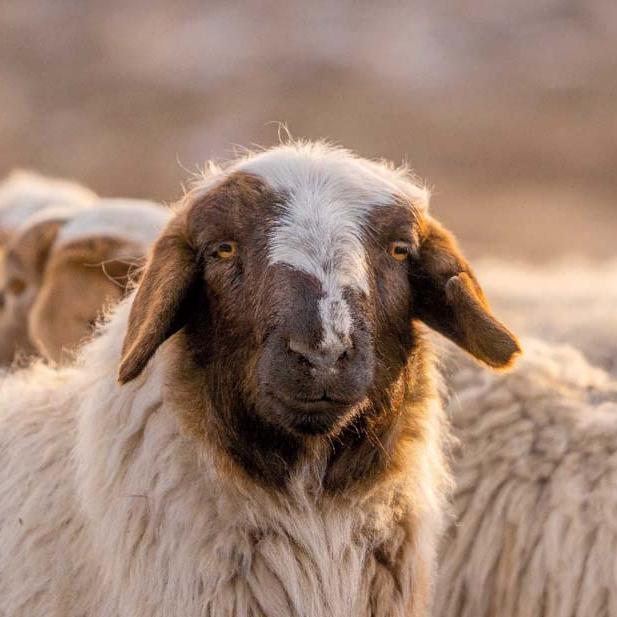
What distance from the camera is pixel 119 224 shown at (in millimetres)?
5043

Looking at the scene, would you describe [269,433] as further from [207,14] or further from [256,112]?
[207,14]

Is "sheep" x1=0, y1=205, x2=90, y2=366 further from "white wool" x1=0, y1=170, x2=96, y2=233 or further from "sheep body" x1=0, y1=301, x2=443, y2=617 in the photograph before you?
"sheep body" x1=0, y1=301, x2=443, y2=617

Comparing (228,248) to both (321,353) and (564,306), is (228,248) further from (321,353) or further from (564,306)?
(564,306)

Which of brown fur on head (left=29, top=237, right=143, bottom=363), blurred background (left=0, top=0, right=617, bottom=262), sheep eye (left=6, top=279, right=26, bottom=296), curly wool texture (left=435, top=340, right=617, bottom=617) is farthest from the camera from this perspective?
blurred background (left=0, top=0, right=617, bottom=262)

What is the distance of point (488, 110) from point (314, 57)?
4906mm

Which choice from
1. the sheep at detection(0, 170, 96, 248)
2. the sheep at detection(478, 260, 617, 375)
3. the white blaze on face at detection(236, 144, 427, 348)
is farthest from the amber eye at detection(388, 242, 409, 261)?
the sheep at detection(0, 170, 96, 248)

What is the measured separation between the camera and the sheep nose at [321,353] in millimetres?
3082

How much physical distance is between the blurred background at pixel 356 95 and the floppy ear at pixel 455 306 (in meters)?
11.7

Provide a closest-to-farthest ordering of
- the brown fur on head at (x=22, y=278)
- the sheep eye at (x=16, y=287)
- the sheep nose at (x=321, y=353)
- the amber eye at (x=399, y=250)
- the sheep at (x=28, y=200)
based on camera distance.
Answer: the sheep nose at (x=321, y=353) → the amber eye at (x=399, y=250) → the brown fur on head at (x=22, y=278) → the sheep eye at (x=16, y=287) → the sheep at (x=28, y=200)

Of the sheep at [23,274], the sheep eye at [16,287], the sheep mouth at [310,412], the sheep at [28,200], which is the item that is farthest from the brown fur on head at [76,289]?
the sheep mouth at [310,412]

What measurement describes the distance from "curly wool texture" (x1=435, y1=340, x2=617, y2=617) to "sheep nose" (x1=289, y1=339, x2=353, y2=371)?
4.64 feet

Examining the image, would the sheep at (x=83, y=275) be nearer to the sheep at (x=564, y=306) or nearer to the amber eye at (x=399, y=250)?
the amber eye at (x=399, y=250)

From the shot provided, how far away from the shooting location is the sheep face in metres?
3.16

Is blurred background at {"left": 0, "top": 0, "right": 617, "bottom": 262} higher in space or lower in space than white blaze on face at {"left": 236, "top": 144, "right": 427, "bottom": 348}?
higher
